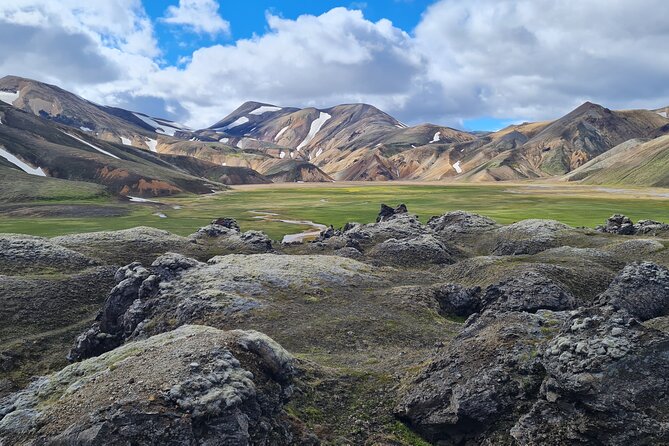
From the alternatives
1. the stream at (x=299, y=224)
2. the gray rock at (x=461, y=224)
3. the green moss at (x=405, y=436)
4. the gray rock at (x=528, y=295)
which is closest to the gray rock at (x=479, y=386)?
the green moss at (x=405, y=436)

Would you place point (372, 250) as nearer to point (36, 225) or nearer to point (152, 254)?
point (152, 254)

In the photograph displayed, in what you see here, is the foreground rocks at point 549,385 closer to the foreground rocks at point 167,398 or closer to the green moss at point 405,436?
the green moss at point 405,436

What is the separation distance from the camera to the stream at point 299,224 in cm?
9469

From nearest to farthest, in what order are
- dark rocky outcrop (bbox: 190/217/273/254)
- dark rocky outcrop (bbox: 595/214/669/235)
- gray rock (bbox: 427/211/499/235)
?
dark rocky outcrop (bbox: 190/217/273/254) → dark rocky outcrop (bbox: 595/214/669/235) → gray rock (bbox: 427/211/499/235)

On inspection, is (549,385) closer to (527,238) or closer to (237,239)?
(527,238)

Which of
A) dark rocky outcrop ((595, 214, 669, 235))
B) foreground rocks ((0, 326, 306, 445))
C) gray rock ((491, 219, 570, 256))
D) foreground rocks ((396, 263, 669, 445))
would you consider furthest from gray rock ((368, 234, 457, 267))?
foreground rocks ((0, 326, 306, 445))

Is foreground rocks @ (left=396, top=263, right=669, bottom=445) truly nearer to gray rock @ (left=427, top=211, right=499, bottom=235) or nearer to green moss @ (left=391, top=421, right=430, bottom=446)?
green moss @ (left=391, top=421, right=430, bottom=446)

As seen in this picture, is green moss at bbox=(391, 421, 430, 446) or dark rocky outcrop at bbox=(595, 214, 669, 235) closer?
green moss at bbox=(391, 421, 430, 446)

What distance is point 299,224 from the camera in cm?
11819

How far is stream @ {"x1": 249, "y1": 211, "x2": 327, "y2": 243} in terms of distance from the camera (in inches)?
3728

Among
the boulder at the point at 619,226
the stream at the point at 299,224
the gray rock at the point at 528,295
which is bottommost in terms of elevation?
the stream at the point at 299,224

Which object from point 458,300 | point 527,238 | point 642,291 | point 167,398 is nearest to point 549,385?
point 167,398

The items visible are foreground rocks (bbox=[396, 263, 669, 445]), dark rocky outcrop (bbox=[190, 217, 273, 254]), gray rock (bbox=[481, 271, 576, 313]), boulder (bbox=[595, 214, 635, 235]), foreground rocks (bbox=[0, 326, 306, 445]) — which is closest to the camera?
foreground rocks (bbox=[0, 326, 306, 445])

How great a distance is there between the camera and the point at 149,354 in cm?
2281
